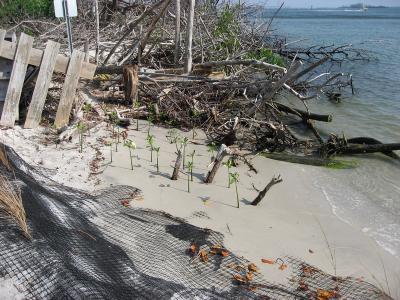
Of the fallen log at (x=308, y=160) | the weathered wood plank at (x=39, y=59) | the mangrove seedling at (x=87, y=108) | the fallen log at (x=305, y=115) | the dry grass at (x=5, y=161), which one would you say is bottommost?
the fallen log at (x=308, y=160)

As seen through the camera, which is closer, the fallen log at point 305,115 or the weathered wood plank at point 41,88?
the weathered wood plank at point 41,88

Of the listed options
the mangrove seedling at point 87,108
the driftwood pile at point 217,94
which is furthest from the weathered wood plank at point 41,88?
the driftwood pile at point 217,94

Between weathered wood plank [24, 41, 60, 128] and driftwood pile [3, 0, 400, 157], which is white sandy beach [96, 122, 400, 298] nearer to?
driftwood pile [3, 0, 400, 157]

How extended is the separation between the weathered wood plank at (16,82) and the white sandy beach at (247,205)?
0.27 m

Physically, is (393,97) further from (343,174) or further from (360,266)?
(360,266)

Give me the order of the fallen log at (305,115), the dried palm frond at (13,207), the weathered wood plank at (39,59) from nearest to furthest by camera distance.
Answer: the dried palm frond at (13,207) → the weathered wood plank at (39,59) → the fallen log at (305,115)

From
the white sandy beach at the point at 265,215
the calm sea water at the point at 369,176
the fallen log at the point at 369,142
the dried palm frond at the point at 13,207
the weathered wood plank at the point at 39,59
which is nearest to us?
the dried palm frond at the point at 13,207

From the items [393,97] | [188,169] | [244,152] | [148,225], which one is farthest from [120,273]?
[393,97]

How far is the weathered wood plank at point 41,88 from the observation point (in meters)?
6.39

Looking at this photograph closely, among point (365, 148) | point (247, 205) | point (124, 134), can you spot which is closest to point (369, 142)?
point (365, 148)

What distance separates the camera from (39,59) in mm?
6434

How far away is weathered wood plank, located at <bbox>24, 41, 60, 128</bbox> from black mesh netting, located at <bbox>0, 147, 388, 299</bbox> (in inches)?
82.3

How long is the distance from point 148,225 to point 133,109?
13.4 ft

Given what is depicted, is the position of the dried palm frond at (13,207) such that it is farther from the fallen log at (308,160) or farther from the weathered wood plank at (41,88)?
the fallen log at (308,160)
